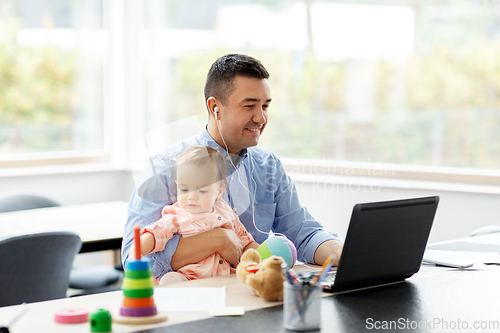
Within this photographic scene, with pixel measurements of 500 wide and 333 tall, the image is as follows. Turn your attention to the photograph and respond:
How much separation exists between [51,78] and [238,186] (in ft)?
10.1

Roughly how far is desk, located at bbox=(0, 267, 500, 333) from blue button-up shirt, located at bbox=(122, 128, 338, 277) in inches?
10.0

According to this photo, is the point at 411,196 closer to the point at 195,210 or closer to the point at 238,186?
the point at 238,186

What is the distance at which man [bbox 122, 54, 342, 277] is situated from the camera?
61.4 inches

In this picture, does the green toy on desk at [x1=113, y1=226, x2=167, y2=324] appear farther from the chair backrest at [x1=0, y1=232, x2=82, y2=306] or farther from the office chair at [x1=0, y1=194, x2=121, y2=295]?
the office chair at [x1=0, y1=194, x2=121, y2=295]

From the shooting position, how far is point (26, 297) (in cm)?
202

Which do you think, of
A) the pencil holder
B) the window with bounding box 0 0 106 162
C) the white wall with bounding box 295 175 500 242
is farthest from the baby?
the window with bounding box 0 0 106 162

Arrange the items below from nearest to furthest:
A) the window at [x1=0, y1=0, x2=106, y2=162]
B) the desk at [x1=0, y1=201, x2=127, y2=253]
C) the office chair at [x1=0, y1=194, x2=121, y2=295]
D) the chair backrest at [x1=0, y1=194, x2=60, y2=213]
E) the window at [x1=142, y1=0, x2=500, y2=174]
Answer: the desk at [x1=0, y1=201, x2=127, y2=253]
the office chair at [x1=0, y1=194, x2=121, y2=295]
the chair backrest at [x1=0, y1=194, x2=60, y2=213]
the window at [x1=142, y1=0, x2=500, y2=174]
the window at [x1=0, y1=0, x2=106, y2=162]

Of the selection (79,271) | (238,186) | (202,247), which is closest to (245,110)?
(238,186)

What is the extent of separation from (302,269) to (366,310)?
42cm

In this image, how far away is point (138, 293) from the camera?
1.12m

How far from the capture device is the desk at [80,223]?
2.36 metres

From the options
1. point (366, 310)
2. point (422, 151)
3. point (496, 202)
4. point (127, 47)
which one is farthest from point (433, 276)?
point (127, 47)

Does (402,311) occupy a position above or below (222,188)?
below

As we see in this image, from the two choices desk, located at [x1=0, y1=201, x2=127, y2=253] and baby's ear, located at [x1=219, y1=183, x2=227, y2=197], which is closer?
baby's ear, located at [x1=219, y1=183, x2=227, y2=197]
